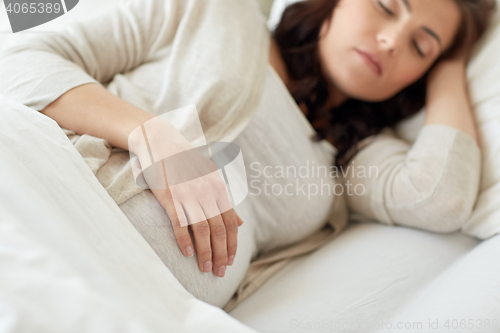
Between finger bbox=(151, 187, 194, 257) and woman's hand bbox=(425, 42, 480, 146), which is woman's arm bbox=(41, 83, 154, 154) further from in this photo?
woman's hand bbox=(425, 42, 480, 146)

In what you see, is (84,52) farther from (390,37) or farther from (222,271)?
(390,37)

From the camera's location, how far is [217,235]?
0.51 m

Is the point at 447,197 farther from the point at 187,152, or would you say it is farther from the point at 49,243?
the point at 49,243

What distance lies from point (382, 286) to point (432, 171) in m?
0.28

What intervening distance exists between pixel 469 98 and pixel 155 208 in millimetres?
784

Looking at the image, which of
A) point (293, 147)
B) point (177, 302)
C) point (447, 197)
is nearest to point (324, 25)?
point (293, 147)

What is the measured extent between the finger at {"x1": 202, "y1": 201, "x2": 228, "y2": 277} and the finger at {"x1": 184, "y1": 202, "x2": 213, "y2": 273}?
0.4 inches

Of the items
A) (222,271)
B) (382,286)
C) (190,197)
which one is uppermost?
(190,197)

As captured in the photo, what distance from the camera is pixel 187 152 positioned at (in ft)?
1.73

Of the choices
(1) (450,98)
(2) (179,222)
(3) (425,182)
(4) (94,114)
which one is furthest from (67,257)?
(1) (450,98)

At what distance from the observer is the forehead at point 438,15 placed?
2.59 ft

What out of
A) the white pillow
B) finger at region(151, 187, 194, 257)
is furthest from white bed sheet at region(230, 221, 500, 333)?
finger at region(151, 187, 194, 257)

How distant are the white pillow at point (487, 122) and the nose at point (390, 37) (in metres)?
0.22

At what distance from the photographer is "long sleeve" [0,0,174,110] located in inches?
21.7
